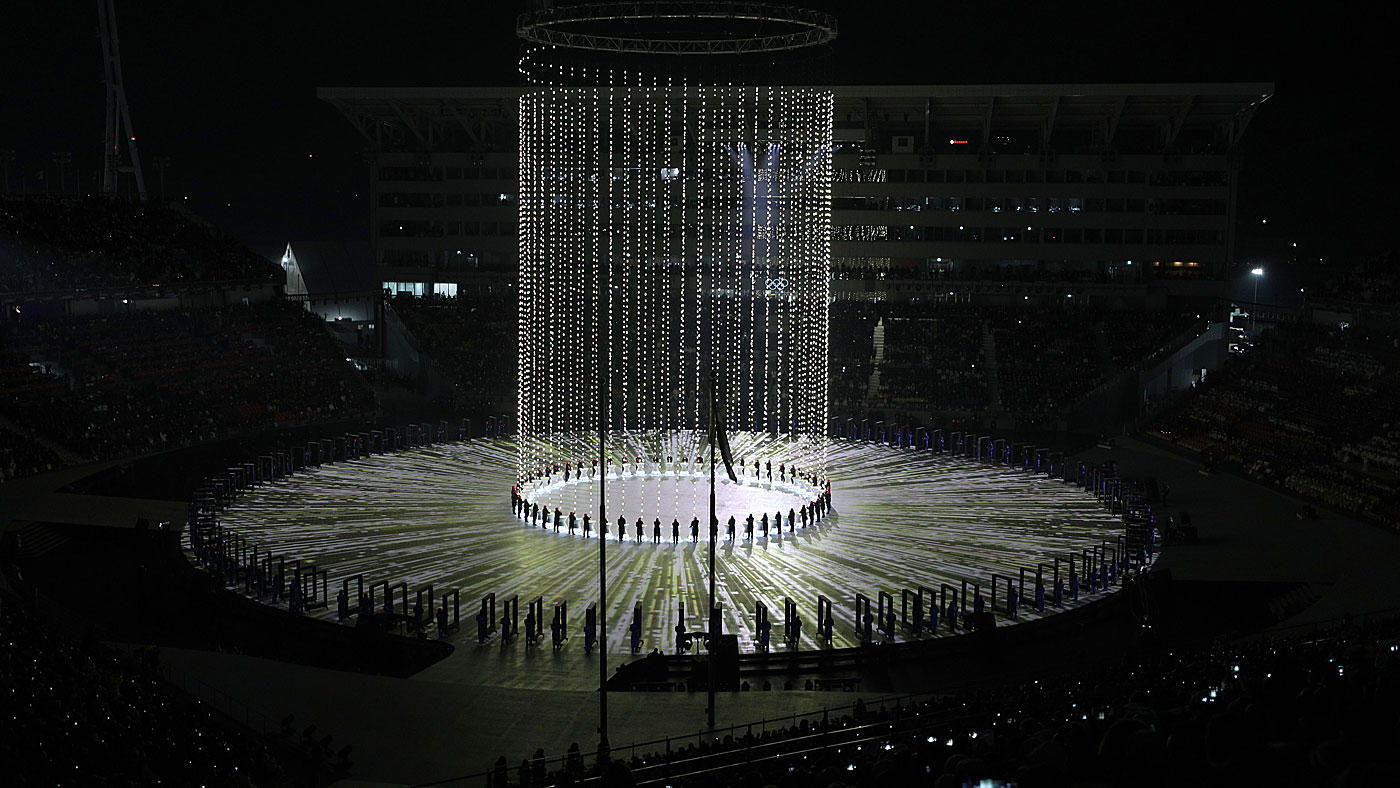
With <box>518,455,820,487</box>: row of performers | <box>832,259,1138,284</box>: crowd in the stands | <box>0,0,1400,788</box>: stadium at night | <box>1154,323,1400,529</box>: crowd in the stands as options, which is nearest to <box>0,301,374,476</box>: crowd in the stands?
<box>0,0,1400,788</box>: stadium at night

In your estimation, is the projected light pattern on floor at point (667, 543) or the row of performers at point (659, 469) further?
the row of performers at point (659, 469)

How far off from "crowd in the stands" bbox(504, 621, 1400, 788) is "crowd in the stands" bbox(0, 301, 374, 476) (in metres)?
30.3

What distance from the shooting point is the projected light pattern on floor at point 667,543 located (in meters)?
27.6

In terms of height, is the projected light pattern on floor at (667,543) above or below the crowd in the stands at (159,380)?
below

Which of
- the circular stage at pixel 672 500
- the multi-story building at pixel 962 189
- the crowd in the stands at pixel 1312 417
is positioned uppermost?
the multi-story building at pixel 962 189

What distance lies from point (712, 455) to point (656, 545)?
1025 cm

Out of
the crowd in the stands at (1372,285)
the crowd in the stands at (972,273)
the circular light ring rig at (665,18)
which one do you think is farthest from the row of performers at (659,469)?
the crowd in the stands at (1372,285)

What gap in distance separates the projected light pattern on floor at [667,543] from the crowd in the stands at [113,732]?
6.31 metres

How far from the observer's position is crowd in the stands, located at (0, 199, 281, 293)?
52.1 meters

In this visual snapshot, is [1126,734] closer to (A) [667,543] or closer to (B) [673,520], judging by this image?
(A) [667,543]

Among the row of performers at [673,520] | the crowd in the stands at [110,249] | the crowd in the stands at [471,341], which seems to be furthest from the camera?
the crowd in the stands at [471,341]

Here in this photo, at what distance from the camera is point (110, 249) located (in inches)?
2219

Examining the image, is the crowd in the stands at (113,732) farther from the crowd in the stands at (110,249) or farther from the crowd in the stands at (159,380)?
the crowd in the stands at (110,249)

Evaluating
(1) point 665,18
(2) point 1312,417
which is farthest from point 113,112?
(2) point 1312,417
